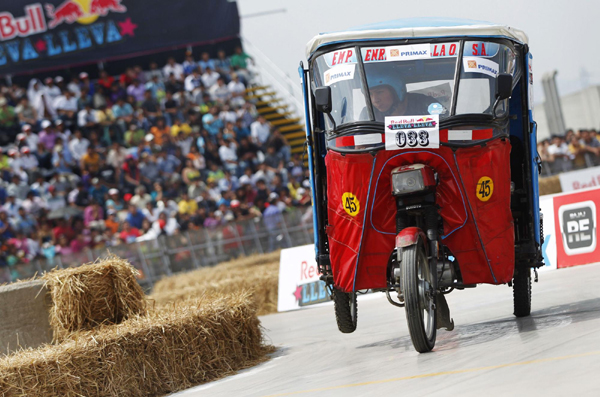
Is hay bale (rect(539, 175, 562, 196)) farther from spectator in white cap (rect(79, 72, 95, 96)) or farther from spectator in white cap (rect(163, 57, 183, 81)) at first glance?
spectator in white cap (rect(79, 72, 95, 96))

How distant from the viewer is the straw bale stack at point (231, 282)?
15.6 metres

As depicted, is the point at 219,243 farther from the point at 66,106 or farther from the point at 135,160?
the point at 66,106

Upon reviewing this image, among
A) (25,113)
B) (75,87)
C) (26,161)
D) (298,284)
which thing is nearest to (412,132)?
(298,284)

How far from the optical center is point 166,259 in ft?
65.0

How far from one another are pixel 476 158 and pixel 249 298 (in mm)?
3516

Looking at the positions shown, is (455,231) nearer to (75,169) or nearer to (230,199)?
(230,199)

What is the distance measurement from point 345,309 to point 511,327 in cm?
166

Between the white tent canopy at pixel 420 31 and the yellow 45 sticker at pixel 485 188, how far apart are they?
1.29 meters

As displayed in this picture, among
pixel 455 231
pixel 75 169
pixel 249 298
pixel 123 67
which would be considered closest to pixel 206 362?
pixel 249 298

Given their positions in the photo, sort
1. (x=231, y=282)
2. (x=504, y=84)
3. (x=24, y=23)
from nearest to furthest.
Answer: (x=504, y=84)
(x=231, y=282)
(x=24, y=23)

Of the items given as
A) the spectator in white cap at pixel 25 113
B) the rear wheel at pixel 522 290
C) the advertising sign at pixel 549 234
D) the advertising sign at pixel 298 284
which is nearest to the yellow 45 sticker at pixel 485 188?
the rear wheel at pixel 522 290

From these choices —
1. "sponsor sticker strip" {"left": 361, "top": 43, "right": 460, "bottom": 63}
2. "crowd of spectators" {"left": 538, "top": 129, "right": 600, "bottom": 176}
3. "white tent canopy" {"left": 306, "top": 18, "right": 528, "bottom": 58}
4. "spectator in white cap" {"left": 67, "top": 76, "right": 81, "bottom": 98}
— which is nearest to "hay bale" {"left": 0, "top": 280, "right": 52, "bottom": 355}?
"white tent canopy" {"left": 306, "top": 18, "right": 528, "bottom": 58}

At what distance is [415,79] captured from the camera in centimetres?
732

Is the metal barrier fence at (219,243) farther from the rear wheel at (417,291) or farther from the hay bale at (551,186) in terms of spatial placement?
the rear wheel at (417,291)
